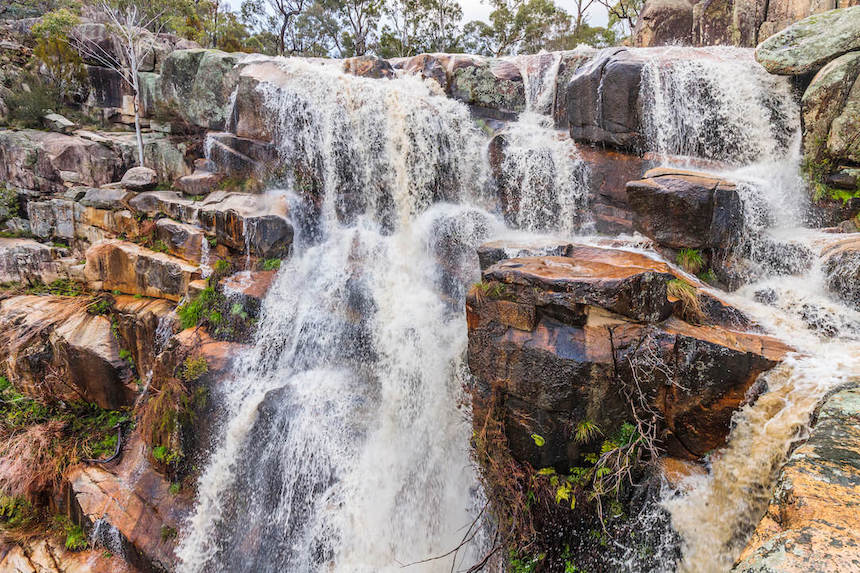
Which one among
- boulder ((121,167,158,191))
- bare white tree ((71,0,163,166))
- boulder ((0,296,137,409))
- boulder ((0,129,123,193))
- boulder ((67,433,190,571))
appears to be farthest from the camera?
bare white tree ((71,0,163,166))

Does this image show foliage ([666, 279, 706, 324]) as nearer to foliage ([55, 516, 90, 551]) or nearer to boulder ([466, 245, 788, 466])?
boulder ([466, 245, 788, 466])

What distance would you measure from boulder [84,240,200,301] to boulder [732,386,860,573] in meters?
9.37

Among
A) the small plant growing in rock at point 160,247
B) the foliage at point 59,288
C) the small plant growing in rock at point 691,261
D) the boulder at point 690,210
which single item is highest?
the boulder at point 690,210

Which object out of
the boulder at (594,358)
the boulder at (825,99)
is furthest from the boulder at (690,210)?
the boulder at (825,99)

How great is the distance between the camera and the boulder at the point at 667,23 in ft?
49.5

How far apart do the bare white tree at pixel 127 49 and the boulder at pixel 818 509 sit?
1593cm

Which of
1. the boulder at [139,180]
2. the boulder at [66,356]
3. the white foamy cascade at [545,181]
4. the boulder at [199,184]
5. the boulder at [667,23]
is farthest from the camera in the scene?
the boulder at [667,23]

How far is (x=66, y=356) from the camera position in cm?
842

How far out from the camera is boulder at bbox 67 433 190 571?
631cm

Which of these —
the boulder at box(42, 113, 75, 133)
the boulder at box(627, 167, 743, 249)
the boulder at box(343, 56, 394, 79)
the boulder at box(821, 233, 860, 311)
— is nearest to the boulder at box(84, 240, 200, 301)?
the boulder at box(42, 113, 75, 133)

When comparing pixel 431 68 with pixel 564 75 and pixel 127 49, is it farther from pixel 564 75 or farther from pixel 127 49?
pixel 127 49

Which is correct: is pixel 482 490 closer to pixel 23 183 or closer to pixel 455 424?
pixel 455 424

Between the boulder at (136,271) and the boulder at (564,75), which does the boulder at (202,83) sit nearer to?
the boulder at (136,271)

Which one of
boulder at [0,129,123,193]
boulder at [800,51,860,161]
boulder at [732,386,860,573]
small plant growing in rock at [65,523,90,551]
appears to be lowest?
small plant growing in rock at [65,523,90,551]
